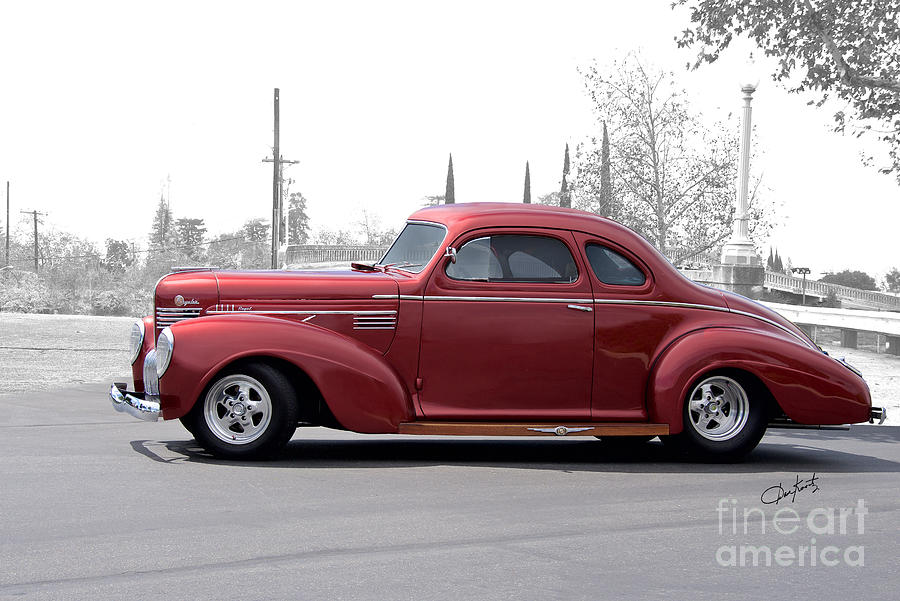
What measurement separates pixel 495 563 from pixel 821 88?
14314 mm

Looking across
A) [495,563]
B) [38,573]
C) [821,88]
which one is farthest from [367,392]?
[821,88]

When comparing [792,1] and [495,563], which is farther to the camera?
[792,1]

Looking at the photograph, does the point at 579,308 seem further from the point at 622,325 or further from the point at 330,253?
the point at 330,253

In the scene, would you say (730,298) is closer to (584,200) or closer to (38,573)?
(38,573)

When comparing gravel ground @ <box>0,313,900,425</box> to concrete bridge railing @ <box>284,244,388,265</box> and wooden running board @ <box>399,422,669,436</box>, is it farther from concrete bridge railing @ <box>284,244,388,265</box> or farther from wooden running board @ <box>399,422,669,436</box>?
concrete bridge railing @ <box>284,244,388,265</box>

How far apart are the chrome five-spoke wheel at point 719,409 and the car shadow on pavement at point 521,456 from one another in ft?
0.93

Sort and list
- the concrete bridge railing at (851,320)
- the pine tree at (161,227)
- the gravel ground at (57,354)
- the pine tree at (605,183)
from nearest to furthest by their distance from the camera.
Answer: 1. the gravel ground at (57,354)
2. the concrete bridge railing at (851,320)
3. the pine tree at (605,183)
4. the pine tree at (161,227)

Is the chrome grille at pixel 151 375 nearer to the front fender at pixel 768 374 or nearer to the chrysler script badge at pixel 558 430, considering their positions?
the chrysler script badge at pixel 558 430

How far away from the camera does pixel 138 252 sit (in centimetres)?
11269

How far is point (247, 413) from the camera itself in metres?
8.34
